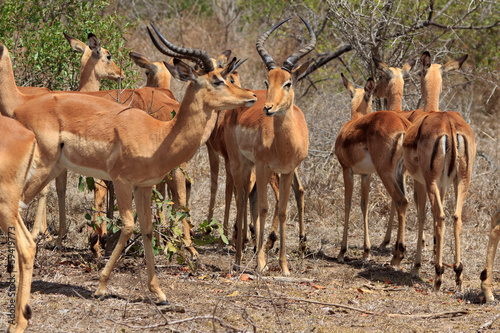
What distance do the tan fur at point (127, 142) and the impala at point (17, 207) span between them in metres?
0.77

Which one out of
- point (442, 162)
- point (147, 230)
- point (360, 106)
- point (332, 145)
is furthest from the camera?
point (332, 145)

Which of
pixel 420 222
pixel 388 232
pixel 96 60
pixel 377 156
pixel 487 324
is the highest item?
pixel 96 60

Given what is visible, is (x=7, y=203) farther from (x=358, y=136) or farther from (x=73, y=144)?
(x=358, y=136)

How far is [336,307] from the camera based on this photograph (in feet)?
17.1

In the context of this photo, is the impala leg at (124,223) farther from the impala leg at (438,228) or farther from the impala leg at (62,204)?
the impala leg at (438,228)

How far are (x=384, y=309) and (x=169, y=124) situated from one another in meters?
2.21

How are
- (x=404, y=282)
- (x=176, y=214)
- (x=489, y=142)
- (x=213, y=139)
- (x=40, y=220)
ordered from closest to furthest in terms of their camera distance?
(x=176, y=214) < (x=404, y=282) < (x=40, y=220) < (x=213, y=139) < (x=489, y=142)

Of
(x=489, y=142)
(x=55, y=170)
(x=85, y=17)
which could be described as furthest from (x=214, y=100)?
(x=489, y=142)

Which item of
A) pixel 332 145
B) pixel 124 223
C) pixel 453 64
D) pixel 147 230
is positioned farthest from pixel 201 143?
pixel 332 145

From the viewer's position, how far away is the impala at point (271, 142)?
596 centimetres

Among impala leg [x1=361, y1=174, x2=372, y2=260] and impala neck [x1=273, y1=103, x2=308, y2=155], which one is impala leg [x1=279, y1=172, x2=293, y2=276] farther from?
impala leg [x1=361, y1=174, x2=372, y2=260]

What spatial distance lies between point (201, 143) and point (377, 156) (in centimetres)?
214

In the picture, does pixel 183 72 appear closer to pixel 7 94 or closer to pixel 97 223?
pixel 97 223

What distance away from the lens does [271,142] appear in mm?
6227
